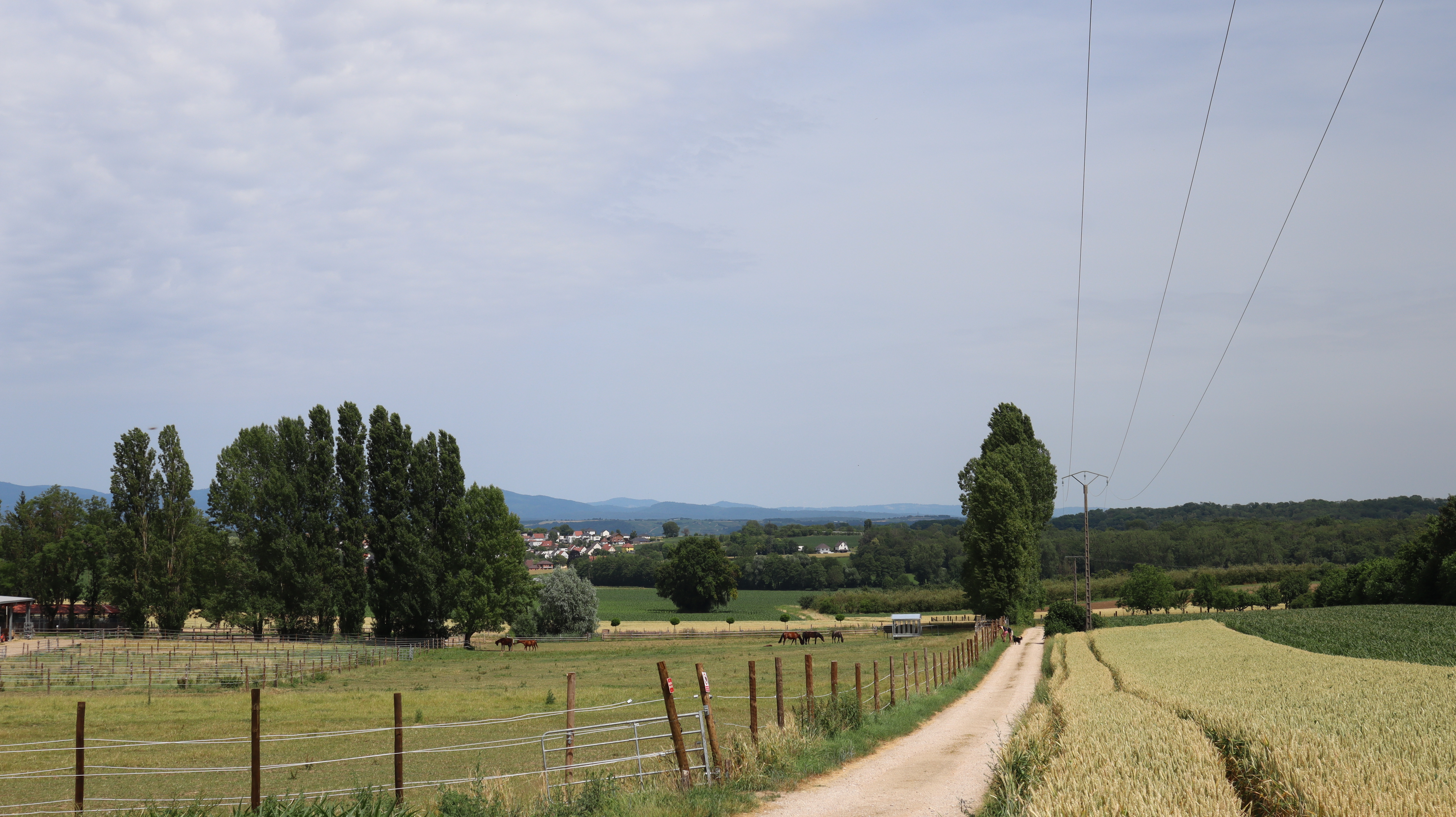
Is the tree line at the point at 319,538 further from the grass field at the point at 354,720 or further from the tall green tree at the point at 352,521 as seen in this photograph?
the grass field at the point at 354,720

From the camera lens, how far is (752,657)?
5572cm

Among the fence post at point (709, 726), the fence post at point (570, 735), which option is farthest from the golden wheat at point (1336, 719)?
the fence post at point (570, 735)

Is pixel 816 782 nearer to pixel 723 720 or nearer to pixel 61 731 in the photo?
pixel 723 720

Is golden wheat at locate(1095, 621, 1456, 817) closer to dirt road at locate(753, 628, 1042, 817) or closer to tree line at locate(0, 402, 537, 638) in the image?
dirt road at locate(753, 628, 1042, 817)

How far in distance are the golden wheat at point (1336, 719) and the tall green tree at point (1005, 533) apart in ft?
122

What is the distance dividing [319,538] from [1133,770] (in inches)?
2567

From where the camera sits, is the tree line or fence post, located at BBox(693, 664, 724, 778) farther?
the tree line

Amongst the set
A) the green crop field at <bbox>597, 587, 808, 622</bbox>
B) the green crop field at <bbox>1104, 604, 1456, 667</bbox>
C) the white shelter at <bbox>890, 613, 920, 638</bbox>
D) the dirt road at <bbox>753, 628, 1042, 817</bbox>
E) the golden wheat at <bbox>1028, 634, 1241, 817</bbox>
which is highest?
the golden wheat at <bbox>1028, 634, 1241, 817</bbox>

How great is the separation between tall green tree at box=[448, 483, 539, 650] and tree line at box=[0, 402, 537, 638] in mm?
→ 106

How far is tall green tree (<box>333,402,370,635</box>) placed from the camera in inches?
2530

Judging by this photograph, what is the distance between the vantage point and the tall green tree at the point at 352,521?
64.2m

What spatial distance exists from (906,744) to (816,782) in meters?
4.55

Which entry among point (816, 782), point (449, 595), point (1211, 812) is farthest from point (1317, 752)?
point (449, 595)

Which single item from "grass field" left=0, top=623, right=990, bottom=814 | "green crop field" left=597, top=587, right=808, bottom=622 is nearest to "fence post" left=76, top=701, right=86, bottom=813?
"grass field" left=0, top=623, right=990, bottom=814
